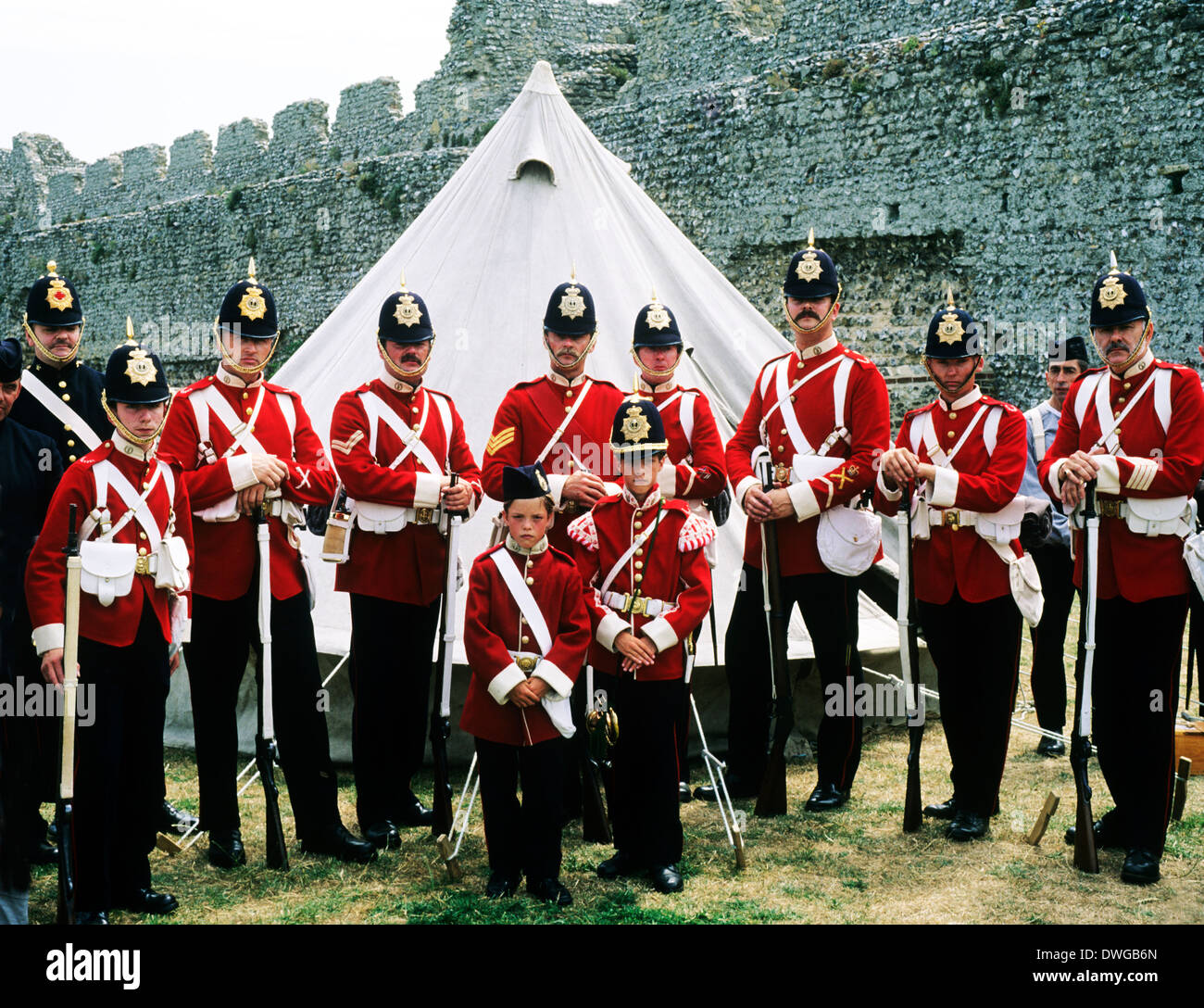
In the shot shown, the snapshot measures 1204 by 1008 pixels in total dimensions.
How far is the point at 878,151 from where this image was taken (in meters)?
11.8

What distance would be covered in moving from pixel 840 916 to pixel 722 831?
32.6 inches

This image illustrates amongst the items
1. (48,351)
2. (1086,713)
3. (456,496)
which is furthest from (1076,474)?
(48,351)

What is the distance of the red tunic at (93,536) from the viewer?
11.8 feet

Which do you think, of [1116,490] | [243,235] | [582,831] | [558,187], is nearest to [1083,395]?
[1116,490]

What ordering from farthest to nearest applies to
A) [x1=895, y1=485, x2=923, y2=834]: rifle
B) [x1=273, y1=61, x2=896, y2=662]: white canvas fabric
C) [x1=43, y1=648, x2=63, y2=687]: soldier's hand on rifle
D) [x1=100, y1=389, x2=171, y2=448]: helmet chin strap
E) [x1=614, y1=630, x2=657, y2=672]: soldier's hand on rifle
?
1. [x1=273, y1=61, x2=896, y2=662]: white canvas fabric
2. [x1=895, y1=485, x2=923, y2=834]: rifle
3. [x1=614, y1=630, x2=657, y2=672]: soldier's hand on rifle
4. [x1=100, y1=389, x2=171, y2=448]: helmet chin strap
5. [x1=43, y1=648, x2=63, y2=687]: soldier's hand on rifle

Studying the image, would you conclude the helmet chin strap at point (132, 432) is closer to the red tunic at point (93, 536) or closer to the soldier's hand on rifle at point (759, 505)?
the red tunic at point (93, 536)

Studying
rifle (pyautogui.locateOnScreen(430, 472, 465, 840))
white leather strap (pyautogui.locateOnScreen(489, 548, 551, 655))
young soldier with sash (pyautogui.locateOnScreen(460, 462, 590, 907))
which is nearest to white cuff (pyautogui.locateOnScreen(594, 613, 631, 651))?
young soldier with sash (pyautogui.locateOnScreen(460, 462, 590, 907))

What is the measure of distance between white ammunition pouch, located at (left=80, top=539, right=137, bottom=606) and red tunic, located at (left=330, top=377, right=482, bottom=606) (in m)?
0.86

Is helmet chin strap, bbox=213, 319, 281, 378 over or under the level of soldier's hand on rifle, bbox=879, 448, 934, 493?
over

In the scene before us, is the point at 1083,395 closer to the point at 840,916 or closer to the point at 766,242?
the point at 840,916

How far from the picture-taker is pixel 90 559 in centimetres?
362

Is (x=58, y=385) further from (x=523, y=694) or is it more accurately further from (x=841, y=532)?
(x=841, y=532)

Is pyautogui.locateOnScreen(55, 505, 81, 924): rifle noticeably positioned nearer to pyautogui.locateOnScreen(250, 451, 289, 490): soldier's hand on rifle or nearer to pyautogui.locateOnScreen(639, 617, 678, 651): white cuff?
pyautogui.locateOnScreen(250, 451, 289, 490): soldier's hand on rifle

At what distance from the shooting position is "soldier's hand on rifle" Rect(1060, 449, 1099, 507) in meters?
4.11
